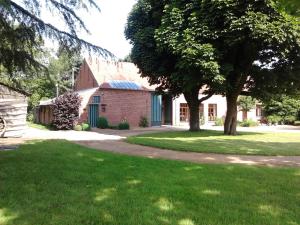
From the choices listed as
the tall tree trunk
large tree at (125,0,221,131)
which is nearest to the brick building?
large tree at (125,0,221,131)

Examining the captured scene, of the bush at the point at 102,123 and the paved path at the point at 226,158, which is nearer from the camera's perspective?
the paved path at the point at 226,158

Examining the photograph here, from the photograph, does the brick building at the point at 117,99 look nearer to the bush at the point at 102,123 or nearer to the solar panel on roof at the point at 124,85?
the solar panel on roof at the point at 124,85

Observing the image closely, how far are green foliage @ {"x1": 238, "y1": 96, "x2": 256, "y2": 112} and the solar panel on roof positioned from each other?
43.7 feet

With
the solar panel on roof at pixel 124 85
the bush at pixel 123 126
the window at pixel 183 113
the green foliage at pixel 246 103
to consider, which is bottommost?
the bush at pixel 123 126

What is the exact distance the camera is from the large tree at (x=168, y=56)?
1984cm

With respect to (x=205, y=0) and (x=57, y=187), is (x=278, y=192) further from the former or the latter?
(x=205, y=0)

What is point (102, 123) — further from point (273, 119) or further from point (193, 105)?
point (273, 119)

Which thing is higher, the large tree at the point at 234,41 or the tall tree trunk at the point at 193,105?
the large tree at the point at 234,41

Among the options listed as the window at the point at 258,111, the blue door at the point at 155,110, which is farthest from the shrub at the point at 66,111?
the window at the point at 258,111

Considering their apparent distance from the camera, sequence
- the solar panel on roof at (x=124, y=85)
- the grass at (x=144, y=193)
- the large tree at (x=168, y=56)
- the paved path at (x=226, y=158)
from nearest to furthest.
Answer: the grass at (x=144, y=193) → the paved path at (x=226, y=158) → the large tree at (x=168, y=56) → the solar panel on roof at (x=124, y=85)

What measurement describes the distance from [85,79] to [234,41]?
22515 mm

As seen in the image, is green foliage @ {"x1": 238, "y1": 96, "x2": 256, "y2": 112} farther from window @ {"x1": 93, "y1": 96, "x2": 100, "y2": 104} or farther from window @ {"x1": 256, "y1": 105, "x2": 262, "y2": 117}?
window @ {"x1": 93, "y1": 96, "x2": 100, "y2": 104}

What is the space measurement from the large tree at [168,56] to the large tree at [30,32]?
11938 millimetres

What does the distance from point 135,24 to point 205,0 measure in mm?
6993
